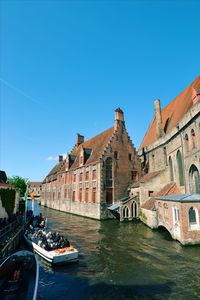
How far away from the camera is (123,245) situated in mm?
15609

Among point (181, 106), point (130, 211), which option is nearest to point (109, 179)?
point (130, 211)

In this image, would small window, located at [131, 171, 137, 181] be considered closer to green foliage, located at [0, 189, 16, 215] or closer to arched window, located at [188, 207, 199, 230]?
arched window, located at [188, 207, 199, 230]

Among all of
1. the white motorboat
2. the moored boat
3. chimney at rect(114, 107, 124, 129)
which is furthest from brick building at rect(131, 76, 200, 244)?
the moored boat

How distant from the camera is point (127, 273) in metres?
10.4

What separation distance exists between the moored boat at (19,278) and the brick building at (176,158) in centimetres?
1074

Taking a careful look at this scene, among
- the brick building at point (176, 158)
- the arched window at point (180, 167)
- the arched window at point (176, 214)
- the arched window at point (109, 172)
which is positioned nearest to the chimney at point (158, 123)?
the brick building at point (176, 158)

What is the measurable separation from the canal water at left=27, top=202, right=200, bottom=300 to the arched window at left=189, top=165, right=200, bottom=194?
5.58 meters

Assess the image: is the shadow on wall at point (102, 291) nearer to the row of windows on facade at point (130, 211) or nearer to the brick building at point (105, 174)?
the row of windows on facade at point (130, 211)

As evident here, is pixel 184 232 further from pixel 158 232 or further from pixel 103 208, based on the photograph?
pixel 103 208

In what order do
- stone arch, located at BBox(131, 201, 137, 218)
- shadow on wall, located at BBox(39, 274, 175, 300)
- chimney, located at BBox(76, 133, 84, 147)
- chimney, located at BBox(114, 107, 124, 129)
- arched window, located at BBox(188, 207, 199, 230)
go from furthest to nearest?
chimney, located at BBox(76, 133, 84, 147)
chimney, located at BBox(114, 107, 124, 129)
stone arch, located at BBox(131, 201, 137, 218)
arched window, located at BBox(188, 207, 199, 230)
shadow on wall, located at BBox(39, 274, 175, 300)

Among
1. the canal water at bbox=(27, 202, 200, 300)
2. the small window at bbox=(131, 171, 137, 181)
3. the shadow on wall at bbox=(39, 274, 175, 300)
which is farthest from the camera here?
the small window at bbox=(131, 171, 137, 181)

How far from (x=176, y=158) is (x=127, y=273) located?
1600 centimetres

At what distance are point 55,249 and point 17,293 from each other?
5.52m

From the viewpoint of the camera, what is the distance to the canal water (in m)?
8.56
